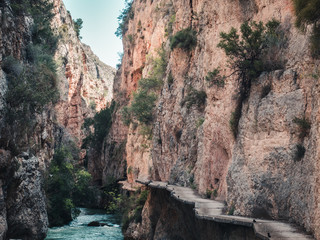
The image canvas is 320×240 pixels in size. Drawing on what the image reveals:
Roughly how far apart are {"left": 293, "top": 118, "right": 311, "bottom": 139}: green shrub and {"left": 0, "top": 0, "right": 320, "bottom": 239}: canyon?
0.03 meters

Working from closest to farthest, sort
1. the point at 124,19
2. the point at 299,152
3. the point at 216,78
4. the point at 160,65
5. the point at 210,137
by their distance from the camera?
the point at 299,152 < the point at 216,78 < the point at 210,137 < the point at 160,65 < the point at 124,19

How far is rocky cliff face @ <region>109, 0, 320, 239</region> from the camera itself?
8695 mm

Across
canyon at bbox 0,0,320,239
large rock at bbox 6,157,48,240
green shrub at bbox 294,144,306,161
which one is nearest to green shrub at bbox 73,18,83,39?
canyon at bbox 0,0,320,239

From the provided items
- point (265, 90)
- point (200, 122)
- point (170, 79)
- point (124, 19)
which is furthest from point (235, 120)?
point (124, 19)

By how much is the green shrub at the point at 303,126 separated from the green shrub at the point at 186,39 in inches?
549

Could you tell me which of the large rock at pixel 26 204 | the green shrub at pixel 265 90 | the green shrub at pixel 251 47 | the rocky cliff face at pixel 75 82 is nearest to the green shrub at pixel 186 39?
the green shrub at pixel 251 47

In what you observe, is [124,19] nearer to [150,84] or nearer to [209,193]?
[150,84]

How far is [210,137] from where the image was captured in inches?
603

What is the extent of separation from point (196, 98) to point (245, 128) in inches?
314

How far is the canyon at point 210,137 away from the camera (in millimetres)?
9062

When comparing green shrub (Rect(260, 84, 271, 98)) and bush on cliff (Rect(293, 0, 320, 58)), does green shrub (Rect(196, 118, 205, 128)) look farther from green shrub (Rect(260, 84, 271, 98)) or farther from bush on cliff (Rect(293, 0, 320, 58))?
bush on cliff (Rect(293, 0, 320, 58))

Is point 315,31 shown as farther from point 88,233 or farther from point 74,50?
point 74,50

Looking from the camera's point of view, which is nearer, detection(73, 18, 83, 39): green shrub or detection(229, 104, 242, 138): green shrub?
detection(229, 104, 242, 138): green shrub

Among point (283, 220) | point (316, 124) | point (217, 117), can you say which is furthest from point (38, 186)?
point (316, 124)
